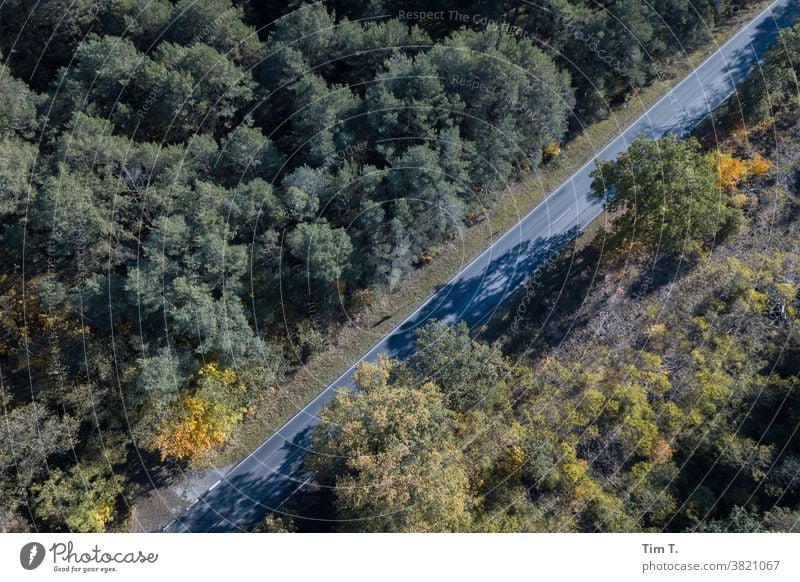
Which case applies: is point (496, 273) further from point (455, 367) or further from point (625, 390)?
point (625, 390)

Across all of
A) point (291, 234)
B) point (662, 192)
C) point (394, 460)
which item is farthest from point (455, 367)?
point (662, 192)

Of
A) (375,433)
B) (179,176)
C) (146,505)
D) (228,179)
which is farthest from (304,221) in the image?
(146,505)

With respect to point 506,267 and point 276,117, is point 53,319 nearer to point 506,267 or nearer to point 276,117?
point 276,117

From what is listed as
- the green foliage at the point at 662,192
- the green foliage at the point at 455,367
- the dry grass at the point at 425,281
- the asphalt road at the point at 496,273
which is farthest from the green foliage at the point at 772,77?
the green foliage at the point at 455,367
